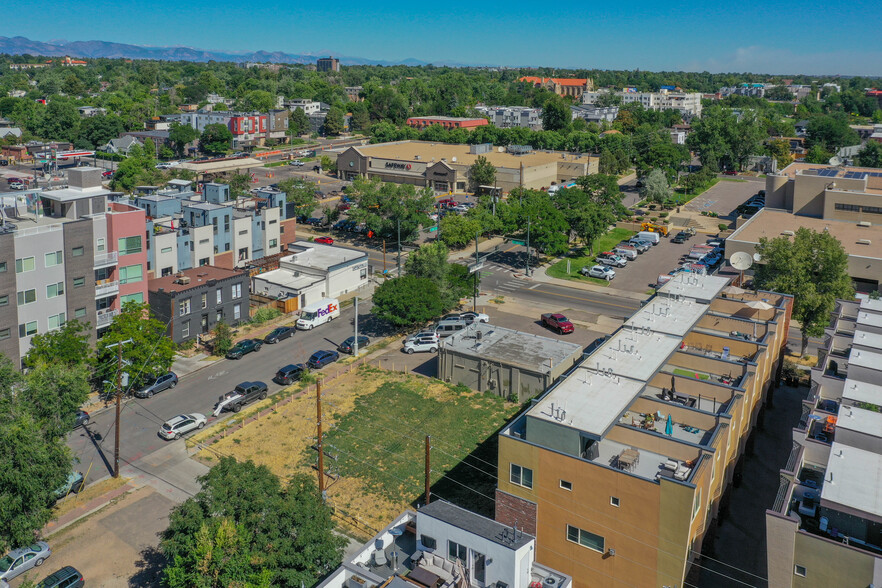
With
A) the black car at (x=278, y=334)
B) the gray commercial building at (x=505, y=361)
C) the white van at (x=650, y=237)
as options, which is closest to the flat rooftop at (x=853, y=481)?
the gray commercial building at (x=505, y=361)

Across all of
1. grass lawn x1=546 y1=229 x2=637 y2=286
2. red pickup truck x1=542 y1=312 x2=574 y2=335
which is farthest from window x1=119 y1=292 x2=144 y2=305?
grass lawn x1=546 y1=229 x2=637 y2=286

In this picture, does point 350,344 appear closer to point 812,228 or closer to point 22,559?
point 22,559

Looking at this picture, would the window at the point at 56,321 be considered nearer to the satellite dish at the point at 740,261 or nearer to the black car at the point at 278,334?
the black car at the point at 278,334

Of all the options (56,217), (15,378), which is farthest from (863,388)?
(56,217)

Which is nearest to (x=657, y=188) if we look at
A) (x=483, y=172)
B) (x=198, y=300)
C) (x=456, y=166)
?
(x=483, y=172)

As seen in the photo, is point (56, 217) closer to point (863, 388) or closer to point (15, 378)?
point (15, 378)

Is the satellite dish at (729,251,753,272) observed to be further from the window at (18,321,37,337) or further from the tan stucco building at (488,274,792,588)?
the window at (18,321,37,337)

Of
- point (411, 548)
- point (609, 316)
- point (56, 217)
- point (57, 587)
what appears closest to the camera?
point (411, 548)
